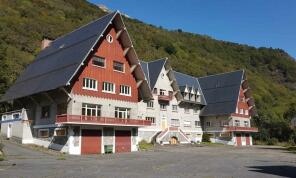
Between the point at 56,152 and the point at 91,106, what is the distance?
21.3 feet

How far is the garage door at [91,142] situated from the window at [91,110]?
1.90 m

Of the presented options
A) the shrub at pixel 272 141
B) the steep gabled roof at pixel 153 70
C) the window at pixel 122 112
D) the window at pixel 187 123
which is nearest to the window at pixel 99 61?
the window at pixel 122 112

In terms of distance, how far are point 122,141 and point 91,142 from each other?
16.4 feet

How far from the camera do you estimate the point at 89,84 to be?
42125mm

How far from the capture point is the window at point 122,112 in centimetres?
4541

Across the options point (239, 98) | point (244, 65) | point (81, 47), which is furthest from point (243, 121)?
point (244, 65)

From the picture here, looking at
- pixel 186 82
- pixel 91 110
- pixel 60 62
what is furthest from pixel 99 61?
pixel 186 82

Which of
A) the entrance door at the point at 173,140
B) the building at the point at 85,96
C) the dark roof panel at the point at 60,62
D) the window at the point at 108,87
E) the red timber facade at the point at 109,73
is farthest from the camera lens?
the entrance door at the point at 173,140

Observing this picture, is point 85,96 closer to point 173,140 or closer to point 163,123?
point 173,140

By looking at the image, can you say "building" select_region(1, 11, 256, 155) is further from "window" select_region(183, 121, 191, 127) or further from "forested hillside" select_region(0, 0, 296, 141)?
"forested hillside" select_region(0, 0, 296, 141)

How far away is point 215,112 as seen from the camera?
225 feet

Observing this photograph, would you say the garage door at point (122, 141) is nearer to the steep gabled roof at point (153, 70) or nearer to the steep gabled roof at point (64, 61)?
the steep gabled roof at point (64, 61)

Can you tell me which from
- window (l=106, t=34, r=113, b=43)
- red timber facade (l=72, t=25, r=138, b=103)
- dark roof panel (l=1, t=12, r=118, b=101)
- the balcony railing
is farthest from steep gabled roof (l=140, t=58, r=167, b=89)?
dark roof panel (l=1, t=12, r=118, b=101)

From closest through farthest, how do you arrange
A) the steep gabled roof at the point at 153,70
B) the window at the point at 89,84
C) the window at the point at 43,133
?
1. the window at the point at 89,84
2. the window at the point at 43,133
3. the steep gabled roof at the point at 153,70
